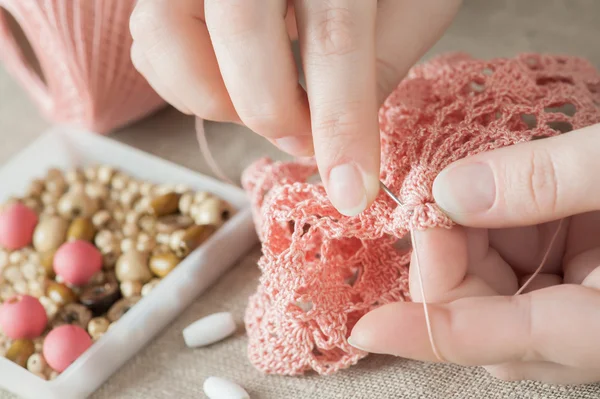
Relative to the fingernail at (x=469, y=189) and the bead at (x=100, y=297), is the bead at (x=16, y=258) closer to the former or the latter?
the bead at (x=100, y=297)

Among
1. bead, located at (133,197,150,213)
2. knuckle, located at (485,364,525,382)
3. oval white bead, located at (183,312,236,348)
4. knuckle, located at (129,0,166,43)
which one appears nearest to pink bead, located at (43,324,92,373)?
oval white bead, located at (183,312,236,348)

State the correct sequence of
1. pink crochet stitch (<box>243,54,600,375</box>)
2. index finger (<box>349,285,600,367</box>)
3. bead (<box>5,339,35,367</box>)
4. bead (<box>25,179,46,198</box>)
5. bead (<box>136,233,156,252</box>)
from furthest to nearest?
bead (<box>25,179,46,198</box>)
bead (<box>136,233,156,252</box>)
bead (<box>5,339,35,367</box>)
pink crochet stitch (<box>243,54,600,375</box>)
index finger (<box>349,285,600,367</box>)

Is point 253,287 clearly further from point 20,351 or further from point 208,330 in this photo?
point 20,351

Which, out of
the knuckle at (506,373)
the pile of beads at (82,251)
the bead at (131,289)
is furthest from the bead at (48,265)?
the knuckle at (506,373)

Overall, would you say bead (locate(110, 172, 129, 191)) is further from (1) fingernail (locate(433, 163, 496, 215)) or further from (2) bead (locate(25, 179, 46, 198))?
(1) fingernail (locate(433, 163, 496, 215))

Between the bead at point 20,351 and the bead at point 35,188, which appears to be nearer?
the bead at point 20,351

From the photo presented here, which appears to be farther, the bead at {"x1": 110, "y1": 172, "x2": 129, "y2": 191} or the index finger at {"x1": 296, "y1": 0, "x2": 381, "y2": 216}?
the bead at {"x1": 110, "y1": 172, "x2": 129, "y2": 191}
